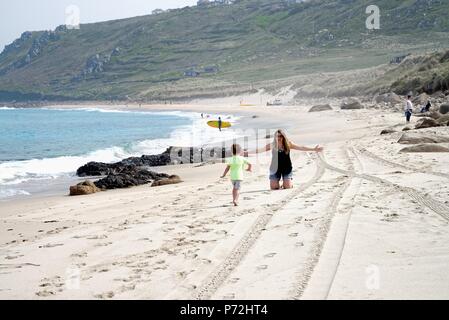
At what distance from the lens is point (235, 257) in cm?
624

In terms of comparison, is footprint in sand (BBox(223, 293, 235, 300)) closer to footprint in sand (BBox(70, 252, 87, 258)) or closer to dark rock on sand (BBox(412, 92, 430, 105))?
footprint in sand (BBox(70, 252, 87, 258))

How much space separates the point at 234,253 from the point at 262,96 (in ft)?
272

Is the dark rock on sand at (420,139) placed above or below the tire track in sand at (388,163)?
above

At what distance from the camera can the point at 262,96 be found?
3479 inches

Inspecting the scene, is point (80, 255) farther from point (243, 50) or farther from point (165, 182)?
point (243, 50)

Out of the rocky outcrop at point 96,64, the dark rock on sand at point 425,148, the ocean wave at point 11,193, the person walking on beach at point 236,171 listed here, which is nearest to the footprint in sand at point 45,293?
the person walking on beach at point 236,171

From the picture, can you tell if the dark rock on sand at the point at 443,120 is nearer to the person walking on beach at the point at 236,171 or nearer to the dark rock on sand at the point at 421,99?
the person walking on beach at the point at 236,171

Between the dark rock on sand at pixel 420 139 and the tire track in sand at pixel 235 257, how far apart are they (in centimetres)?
688

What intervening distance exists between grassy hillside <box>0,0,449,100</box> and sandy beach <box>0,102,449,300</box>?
8754cm

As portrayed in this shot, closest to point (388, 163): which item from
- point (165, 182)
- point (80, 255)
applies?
point (165, 182)

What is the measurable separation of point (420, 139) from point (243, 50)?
464 ft

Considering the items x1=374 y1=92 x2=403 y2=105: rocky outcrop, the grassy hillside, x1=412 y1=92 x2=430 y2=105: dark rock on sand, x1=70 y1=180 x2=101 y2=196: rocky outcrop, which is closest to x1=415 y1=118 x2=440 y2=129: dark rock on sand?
x1=70 y1=180 x2=101 y2=196: rocky outcrop

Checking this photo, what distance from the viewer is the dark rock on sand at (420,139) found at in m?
14.8
